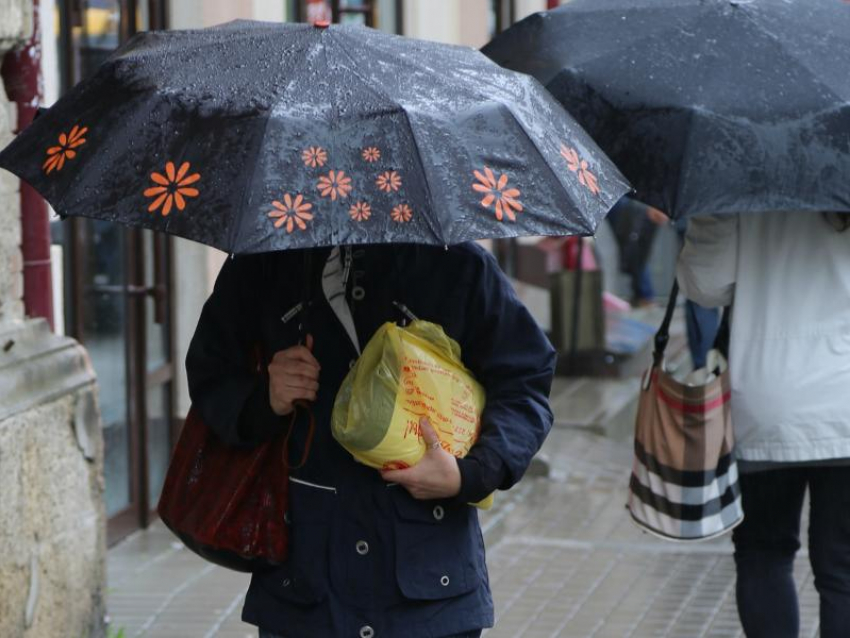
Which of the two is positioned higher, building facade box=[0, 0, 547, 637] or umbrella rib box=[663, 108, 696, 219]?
umbrella rib box=[663, 108, 696, 219]

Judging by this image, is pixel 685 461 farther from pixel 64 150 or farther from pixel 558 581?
pixel 558 581

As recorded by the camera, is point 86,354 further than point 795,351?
Yes

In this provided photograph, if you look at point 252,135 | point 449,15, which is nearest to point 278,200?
point 252,135

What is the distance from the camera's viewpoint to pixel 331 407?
3264mm

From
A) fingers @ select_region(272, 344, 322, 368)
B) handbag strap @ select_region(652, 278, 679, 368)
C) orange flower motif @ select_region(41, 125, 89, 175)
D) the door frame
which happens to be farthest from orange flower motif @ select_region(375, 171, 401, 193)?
the door frame

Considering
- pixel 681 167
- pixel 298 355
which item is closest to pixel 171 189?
pixel 298 355

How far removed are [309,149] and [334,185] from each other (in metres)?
0.08

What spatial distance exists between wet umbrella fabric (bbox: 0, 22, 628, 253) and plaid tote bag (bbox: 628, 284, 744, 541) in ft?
4.04

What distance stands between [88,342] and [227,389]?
11.6 ft

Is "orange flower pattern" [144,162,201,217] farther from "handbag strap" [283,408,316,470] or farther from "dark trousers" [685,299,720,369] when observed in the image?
"dark trousers" [685,299,720,369]

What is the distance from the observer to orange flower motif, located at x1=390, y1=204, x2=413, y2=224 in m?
2.87

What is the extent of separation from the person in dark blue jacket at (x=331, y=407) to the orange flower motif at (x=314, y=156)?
0.37 metres

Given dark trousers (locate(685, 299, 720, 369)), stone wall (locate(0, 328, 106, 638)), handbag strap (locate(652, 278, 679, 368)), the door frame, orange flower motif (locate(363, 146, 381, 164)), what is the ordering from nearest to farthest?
orange flower motif (locate(363, 146, 381, 164)) → handbag strap (locate(652, 278, 679, 368)) → stone wall (locate(0, 328, 106, 638)) → dark trousers (locate(685, 299, 720, 369)) → the door frame

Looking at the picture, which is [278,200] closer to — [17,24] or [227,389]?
[227,389]
